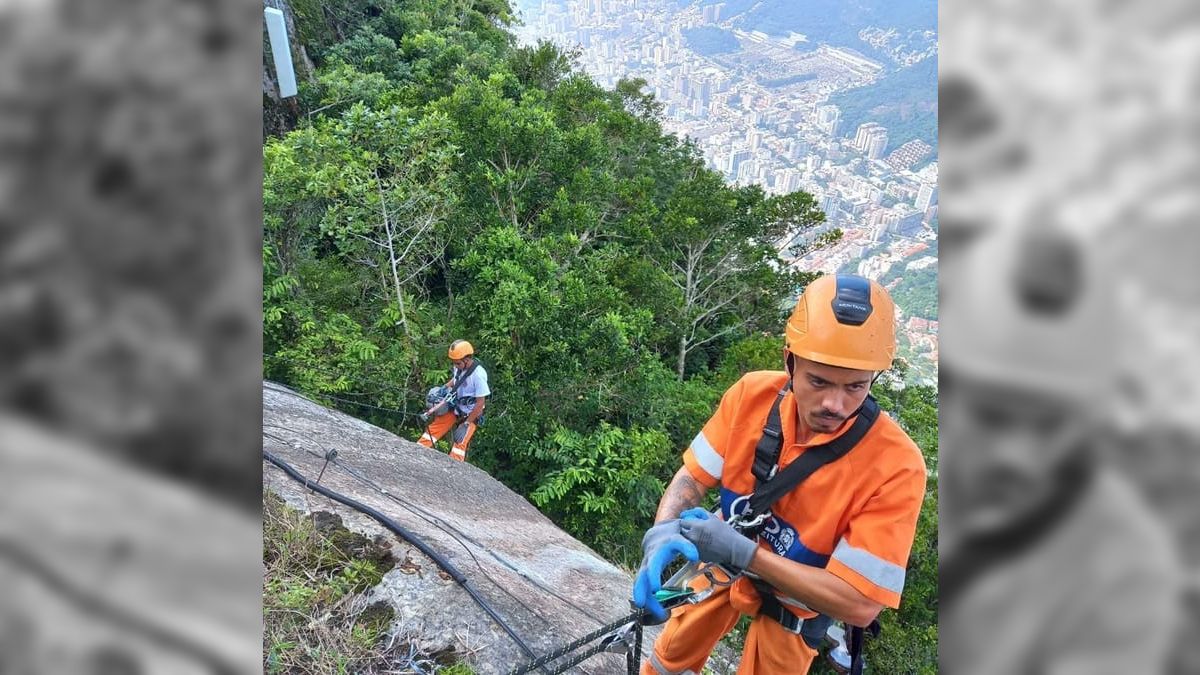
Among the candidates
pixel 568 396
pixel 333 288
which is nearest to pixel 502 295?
pixel 568 396

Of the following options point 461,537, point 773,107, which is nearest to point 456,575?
point 461,537

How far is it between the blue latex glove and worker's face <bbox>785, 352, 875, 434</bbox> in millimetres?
452

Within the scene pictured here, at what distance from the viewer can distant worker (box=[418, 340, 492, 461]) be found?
20.4ft

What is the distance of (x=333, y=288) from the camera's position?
28.7 ft

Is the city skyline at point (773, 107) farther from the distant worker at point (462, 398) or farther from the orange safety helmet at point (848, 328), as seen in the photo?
the orange safety helmet at point (848, 328)

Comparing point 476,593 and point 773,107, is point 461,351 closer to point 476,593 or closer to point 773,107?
point 476,593

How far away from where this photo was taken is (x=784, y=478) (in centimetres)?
177

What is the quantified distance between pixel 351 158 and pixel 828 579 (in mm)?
7989

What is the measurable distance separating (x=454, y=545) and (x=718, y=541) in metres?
2.03
